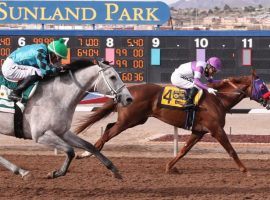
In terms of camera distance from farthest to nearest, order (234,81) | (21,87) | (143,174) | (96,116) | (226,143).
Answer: (96,116), (234,81), (226,143), (143,174), (21,87)

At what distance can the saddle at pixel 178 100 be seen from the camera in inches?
392

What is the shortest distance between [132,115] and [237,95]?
137 cm

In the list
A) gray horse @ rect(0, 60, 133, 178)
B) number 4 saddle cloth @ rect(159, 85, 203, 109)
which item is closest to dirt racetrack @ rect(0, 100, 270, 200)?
gray horse @ rect(0, 60, 133, 178)

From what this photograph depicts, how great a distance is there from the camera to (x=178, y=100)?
10000mm

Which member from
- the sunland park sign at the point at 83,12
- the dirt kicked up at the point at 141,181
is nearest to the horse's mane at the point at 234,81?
the dirt kicked up at the point at 141,181

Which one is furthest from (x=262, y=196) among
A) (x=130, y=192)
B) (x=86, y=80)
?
(x=86, y=80)

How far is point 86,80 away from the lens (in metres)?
8.02

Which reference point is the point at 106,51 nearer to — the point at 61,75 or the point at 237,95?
the point at 237,95

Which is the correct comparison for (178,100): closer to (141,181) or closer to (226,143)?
(226,143)

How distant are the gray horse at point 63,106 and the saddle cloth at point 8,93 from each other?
5 centimetres

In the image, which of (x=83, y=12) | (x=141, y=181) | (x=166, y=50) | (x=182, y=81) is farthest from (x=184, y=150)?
(x=83, y=12)

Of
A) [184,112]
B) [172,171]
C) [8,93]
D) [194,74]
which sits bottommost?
[172,171]

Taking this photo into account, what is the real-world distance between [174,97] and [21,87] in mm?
2742

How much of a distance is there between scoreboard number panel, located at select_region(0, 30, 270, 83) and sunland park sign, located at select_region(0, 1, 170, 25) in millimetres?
7795
